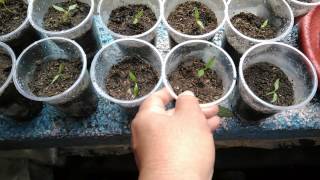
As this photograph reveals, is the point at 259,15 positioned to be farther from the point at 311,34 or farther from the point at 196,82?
the point at 196,82

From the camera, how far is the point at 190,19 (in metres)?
1.21

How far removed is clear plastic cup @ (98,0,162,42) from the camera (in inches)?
45.4

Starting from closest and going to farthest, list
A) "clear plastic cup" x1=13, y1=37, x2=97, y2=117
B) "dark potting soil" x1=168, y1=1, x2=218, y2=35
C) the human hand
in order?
the human hand < "clear plastic cup" x1=13, y1=37, x2=97, y2=117 < "dark potting soil" x1=168, y1=1, x2=218, y2=35

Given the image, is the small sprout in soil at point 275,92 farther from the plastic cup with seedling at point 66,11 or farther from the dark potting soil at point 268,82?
the plastic cup with seedling at point 66,11

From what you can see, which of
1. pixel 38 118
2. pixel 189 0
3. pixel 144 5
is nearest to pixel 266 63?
pixel 189 0

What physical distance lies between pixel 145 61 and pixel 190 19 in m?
0.19

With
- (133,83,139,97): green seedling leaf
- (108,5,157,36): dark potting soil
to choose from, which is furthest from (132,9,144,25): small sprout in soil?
(133,83,139,97): green seedling leaf

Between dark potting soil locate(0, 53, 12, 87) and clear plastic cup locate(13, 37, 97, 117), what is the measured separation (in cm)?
5

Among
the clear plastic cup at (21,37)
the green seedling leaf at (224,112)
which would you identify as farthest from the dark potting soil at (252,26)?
the clear plastic cup at (21,37)

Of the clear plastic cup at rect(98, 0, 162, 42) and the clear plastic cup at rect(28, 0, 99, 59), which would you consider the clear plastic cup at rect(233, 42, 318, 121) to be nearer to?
the clear plastic cup at rect(98, 0, 162, 42)

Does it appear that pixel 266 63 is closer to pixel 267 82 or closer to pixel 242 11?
pixel 267 82

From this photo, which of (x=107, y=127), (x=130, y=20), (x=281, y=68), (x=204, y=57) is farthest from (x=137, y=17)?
(x=281, y=68)

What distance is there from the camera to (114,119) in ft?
3.94

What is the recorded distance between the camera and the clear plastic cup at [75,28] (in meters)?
1.16
